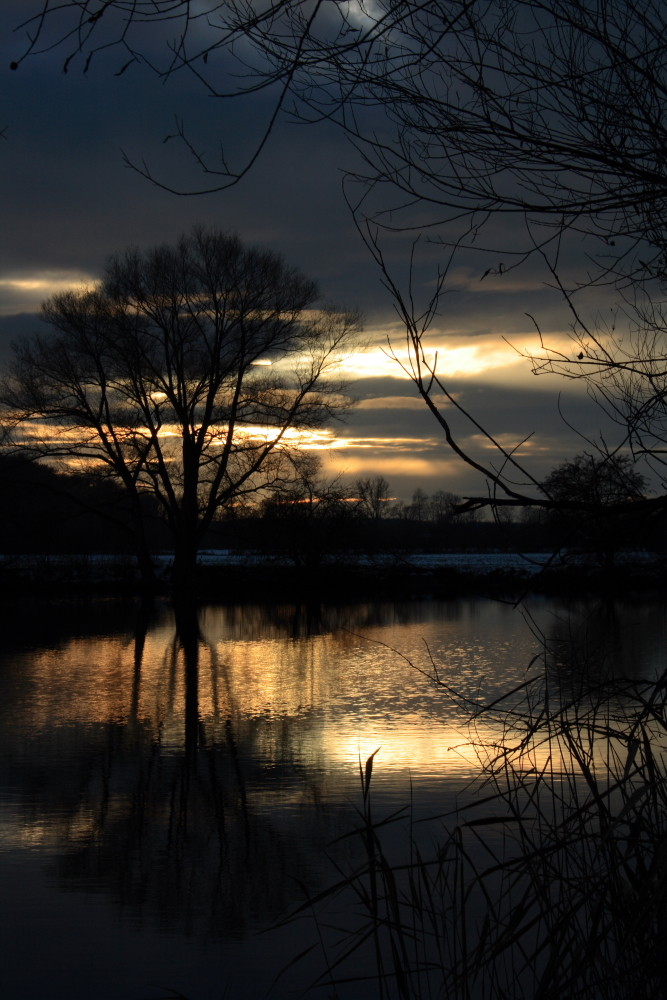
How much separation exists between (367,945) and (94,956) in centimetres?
111

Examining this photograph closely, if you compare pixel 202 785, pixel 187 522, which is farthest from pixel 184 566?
pixel 202 785

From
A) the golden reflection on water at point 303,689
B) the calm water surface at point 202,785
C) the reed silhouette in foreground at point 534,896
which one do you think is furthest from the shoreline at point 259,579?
the reed silhouette in foreground at point 534,896

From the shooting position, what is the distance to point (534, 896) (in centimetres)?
307

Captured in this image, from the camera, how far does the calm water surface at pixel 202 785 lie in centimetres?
386

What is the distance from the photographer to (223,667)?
11734mm

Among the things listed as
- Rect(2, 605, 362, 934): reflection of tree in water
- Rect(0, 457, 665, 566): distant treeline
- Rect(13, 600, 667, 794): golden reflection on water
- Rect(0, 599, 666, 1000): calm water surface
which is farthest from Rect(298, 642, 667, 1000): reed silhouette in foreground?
Rect(0, 457, 665, 566): distant treeline

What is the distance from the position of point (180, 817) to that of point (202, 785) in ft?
2.23

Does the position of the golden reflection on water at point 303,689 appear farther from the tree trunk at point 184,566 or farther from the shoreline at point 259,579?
the shoreline at point 259,579

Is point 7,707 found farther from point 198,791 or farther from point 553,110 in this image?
point 553,110

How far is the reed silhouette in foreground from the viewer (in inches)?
105

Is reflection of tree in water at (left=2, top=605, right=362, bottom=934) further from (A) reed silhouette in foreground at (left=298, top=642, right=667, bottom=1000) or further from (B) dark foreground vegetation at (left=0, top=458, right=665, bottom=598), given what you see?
(B) dark foreground vegetation at (left=0, top=458, right=665, bottom=598)

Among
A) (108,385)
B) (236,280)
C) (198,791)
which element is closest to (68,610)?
(108,385)

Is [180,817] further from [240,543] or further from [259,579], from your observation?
[259,579]

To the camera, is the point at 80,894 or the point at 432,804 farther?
the point at 432,804
